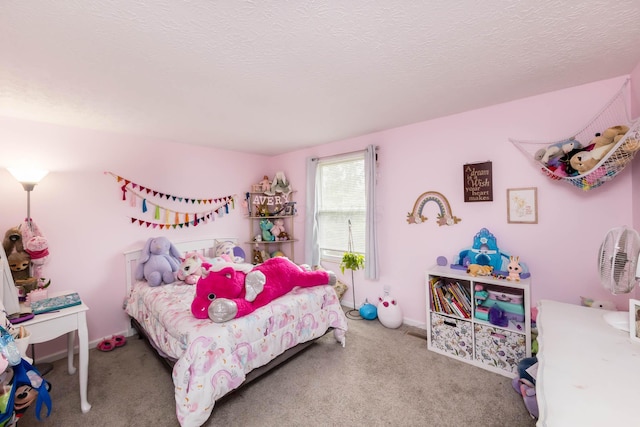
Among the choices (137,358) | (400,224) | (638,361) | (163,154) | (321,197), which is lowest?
(137,358)

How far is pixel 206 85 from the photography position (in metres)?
1.80

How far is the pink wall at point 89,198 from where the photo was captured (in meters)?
2.32

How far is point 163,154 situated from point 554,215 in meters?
4.02

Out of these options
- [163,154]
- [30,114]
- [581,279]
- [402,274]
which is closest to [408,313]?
Result: [402,274]

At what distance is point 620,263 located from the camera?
1227 millimetres

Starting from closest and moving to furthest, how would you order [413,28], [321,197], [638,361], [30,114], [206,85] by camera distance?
[638,361]
[413,28]
[206,85]
[30,114]
[321,197]

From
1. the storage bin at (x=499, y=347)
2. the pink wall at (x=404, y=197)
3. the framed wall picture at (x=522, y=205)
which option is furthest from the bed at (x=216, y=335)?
the framed wall picture at (x=522, y=205)

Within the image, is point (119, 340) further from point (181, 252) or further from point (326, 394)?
point (326, 394)

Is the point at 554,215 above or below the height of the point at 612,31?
below

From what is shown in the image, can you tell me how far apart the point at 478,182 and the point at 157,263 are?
3.33m

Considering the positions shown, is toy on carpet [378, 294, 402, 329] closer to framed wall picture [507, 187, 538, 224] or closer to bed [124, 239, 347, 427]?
bed [124, 239, 347, 427]

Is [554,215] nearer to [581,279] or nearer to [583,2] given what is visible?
[581,279]

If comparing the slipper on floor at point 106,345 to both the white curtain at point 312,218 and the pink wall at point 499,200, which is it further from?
the pink wall at point 499,200

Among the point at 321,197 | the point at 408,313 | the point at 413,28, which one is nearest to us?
the point at 413,28
